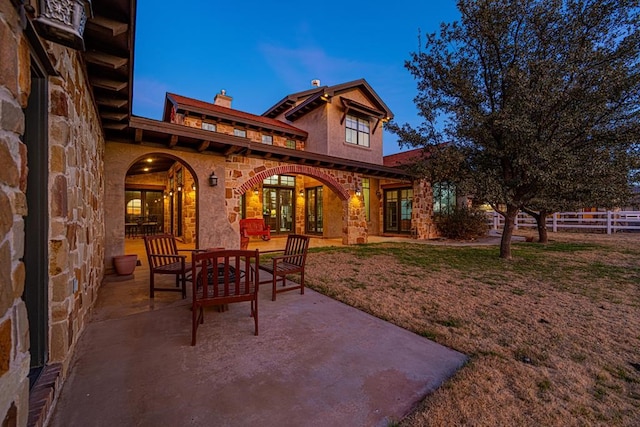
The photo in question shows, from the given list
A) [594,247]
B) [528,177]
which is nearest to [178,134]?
[528,177]

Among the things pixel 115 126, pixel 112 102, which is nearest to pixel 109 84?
pixel 112 102

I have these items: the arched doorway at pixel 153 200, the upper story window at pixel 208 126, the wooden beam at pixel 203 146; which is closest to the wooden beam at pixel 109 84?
the wooden beam at pixel 203 146

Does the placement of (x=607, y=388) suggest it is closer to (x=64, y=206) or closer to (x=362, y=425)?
(x=362, y=425)

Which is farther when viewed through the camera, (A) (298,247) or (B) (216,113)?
(B) (216,113)

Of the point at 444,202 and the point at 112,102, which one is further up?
the point at 112,102

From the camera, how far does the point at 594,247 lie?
9328 millimetres

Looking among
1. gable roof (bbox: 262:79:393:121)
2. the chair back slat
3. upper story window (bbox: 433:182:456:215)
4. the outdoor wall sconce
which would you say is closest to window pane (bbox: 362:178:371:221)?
upper story window (bbox: 433:182:456:215)

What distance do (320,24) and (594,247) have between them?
4537 cm

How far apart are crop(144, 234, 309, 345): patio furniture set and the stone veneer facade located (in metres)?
0.91

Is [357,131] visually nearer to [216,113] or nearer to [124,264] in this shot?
[216,113]

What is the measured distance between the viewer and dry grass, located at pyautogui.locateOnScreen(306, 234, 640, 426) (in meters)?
1.90

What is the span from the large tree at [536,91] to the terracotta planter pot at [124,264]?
23.6ft

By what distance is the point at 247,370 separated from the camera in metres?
2.32

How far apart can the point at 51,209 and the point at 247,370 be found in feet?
6.20
